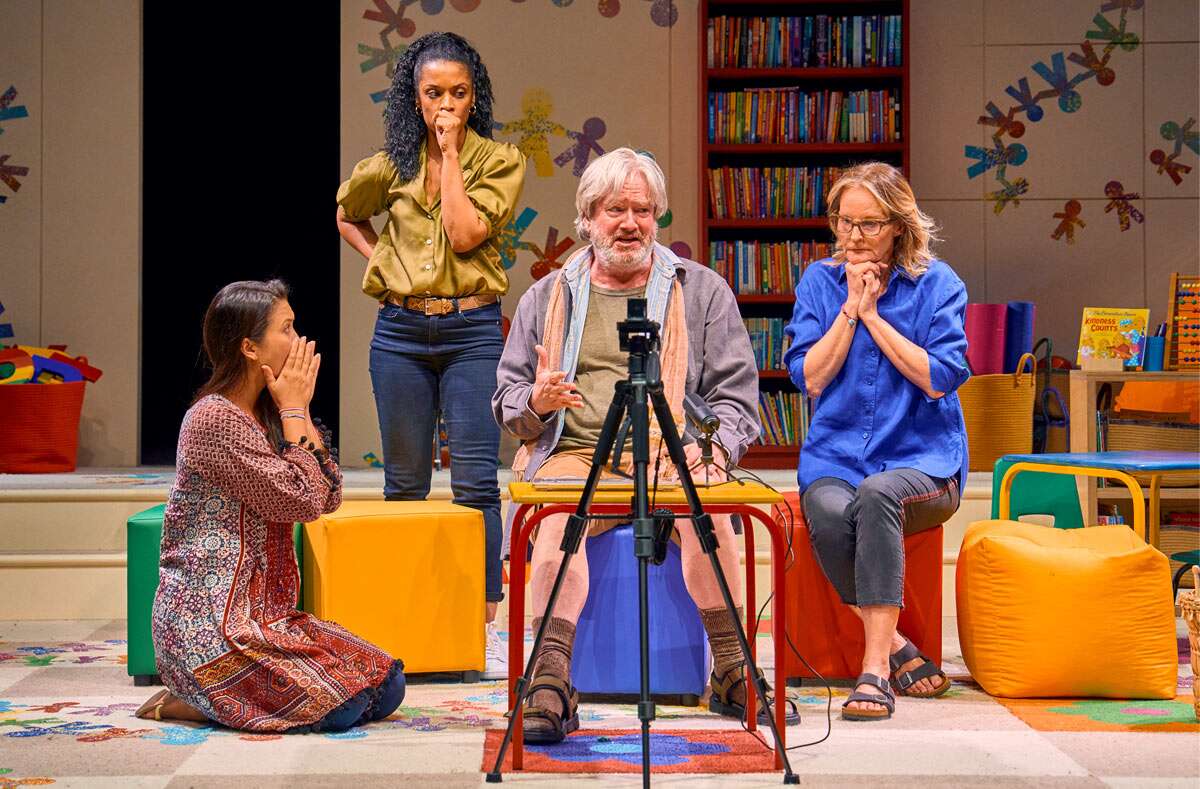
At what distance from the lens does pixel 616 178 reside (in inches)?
116

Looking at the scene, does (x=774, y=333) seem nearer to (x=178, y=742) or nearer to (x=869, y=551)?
(x=869, y=551)

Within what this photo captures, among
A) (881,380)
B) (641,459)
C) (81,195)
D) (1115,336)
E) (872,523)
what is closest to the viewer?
(641,459)

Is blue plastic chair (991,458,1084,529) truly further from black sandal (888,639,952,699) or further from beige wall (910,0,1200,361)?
beige wall (910,0,1200,361)

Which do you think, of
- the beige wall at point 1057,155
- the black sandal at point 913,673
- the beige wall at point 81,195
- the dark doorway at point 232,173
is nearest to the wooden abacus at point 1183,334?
the beige wall at point 1057,155

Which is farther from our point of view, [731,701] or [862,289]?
[862,289]

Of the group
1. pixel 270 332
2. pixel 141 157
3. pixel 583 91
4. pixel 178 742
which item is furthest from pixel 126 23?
pixel 178 742

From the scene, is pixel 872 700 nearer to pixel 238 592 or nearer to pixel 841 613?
pixel 841 613

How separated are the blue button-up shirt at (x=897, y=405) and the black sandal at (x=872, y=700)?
486 mm

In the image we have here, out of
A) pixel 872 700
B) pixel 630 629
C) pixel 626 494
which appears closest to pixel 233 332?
pixel 626 494

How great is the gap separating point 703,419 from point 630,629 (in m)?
0.65

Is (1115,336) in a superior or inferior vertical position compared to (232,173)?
inferior

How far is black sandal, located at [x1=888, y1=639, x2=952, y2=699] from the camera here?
3.07 metres

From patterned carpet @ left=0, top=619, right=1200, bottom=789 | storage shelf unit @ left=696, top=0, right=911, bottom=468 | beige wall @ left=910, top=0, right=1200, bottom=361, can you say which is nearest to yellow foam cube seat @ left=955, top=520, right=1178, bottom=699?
patterned carpet @ left=0, top=619, right=1200, bottom=789

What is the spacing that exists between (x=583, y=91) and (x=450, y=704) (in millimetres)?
3786
